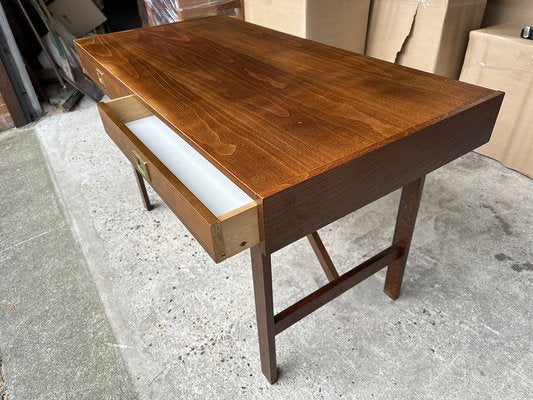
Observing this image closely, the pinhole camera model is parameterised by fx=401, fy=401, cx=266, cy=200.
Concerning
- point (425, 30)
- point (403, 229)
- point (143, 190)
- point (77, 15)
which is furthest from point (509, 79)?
point (77, 15)

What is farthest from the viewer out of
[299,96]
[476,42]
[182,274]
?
[476,42]

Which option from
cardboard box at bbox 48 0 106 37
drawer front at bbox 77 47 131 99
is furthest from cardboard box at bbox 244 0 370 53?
cardboard box at bbox 48 0 106 37

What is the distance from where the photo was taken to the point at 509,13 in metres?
2.08

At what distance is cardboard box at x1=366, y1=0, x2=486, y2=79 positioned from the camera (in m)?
1.85

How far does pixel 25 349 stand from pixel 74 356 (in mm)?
177

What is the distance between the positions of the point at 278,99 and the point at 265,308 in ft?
1.60

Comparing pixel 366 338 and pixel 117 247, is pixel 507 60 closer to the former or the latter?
pixel 366 338

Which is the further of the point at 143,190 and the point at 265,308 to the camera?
the point at 143,190

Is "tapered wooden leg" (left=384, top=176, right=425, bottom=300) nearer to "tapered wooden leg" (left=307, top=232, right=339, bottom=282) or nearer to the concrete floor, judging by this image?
the concrete floor

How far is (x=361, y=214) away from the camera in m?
1.74

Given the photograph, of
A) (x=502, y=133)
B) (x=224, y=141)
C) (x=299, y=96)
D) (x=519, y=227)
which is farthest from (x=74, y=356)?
(x=502, y=133)

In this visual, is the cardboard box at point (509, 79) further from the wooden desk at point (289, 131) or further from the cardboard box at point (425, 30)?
the wooden desk at point (289, 131)

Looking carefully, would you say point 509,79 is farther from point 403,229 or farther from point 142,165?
point 142,165

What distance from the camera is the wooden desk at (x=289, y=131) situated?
0.68 metres
